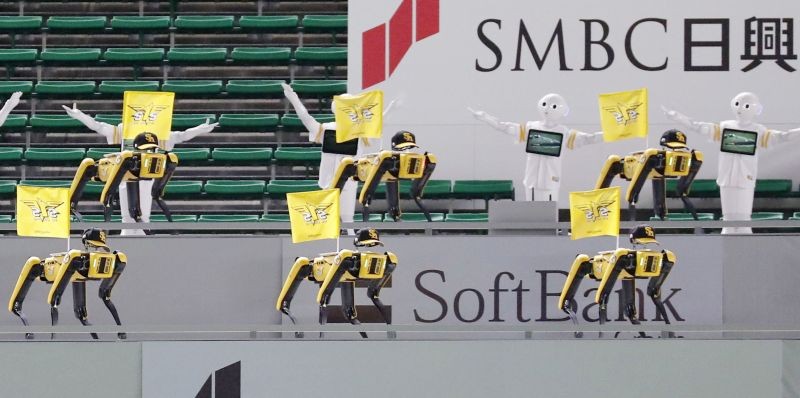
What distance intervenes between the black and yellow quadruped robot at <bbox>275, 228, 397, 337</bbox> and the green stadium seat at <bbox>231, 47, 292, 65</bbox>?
6.63 metres

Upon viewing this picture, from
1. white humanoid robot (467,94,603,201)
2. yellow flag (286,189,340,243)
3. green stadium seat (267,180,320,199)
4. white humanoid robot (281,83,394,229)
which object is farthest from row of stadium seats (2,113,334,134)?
yellow flag (286,189,340,243)

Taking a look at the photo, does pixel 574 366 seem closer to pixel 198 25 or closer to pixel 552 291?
pixel 552 291

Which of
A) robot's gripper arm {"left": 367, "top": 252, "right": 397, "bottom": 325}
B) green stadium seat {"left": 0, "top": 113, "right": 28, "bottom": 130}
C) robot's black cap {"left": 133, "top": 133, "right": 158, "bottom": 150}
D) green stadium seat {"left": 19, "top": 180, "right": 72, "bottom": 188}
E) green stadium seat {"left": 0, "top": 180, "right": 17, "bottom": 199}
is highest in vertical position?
green stadium seat {"left": 0, "top": 113, "right": 28, "bottom": 130}

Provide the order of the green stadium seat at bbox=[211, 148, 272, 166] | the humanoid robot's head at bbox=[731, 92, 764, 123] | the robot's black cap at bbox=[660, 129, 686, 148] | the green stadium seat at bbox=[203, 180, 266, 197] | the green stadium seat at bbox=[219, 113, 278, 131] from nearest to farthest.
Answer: the robot's black cap at bbox=[660, 129, 686, 148]
the humanoid robot's head at bbox=[731, 92, 764, 123]
the green stadium seat at bbox=[203, 180, 266, 197]
the green stadium seat at bbox=[211, 148, 272, 166]
the green stadium seat at bbox=[219, 113, 278, 131]

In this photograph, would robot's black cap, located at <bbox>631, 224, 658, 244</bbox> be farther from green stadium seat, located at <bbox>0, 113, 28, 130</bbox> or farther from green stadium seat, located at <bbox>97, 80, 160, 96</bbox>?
green stadium seat, located at <bbox>0, 113, 28, 130</bbox>

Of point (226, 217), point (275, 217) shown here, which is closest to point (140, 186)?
point (226, 217)

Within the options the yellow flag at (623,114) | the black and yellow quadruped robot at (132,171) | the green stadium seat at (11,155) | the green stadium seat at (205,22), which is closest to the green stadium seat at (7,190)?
the green stadium seat at (11,155)

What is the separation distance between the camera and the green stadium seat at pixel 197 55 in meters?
19.9

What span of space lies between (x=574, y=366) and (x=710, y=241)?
258 cm

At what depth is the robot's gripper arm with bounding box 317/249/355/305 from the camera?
42.5ft

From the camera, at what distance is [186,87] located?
19516 millimetres

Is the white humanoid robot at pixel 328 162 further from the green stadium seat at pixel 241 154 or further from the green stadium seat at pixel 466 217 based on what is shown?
the green stadium seat at pixel 241 154

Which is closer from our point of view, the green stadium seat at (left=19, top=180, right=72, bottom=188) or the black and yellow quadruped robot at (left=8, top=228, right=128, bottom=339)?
the black and yellow quadruped robot at (left=8, top=228, right=128, bottom=339)

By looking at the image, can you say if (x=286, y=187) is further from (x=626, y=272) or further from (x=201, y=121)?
(x=626, y=272)
